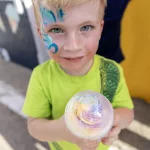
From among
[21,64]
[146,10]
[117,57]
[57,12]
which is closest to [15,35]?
[21,64]

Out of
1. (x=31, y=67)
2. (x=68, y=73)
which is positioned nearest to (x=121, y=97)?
(x=68, y=73)

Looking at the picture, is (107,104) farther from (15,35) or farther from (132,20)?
(15,35)

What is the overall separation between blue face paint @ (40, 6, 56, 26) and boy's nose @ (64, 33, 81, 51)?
5cm

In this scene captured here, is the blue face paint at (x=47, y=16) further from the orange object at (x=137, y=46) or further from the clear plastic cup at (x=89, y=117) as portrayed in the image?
the orange object at (x=137, y=46)

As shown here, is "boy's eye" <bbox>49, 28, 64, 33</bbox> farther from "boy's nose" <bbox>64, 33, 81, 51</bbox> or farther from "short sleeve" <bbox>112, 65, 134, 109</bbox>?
"short sleeve" <bbox>112, 65, 134, 109</bbox>

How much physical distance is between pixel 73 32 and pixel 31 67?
3.69 ft

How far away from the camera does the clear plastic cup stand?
60 cm

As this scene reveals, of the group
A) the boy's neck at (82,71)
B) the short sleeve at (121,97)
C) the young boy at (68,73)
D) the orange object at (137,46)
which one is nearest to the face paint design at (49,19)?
the young boy at (68,73)

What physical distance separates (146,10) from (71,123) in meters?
0.72

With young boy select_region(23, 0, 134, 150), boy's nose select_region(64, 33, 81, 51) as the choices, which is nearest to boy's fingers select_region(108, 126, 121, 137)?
young boy select_region(23, 0, 134, 150)

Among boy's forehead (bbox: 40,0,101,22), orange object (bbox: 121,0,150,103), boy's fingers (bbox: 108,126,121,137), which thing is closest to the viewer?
boy's forehead (bbox: 40,0,101,22)

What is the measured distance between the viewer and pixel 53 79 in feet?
2.45

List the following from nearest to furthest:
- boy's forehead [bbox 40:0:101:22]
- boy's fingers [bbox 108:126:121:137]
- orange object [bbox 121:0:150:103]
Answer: boy's forehead [bbox 40:0:101:22] < boy's fingers [bbox 108:126:121:137] < orange object [bbox 121:0:150:103]

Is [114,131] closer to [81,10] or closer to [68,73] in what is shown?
[68,73]
